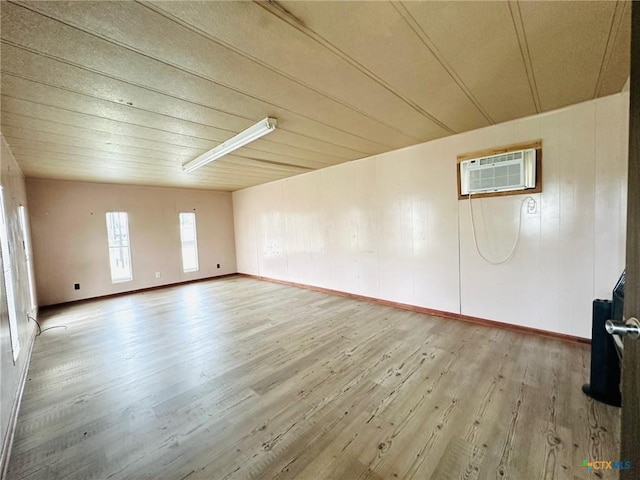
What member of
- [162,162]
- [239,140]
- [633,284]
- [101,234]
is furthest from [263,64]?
[101,234]

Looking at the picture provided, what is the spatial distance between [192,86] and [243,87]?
1.21ft

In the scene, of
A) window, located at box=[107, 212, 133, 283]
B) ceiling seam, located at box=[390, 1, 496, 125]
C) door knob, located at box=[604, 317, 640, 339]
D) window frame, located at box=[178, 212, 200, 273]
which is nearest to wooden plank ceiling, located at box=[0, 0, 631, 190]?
ceiling seam, located at box=[390, 1, 496, 125]

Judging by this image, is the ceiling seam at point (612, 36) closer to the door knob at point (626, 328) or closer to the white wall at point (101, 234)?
the door knob at point (626, 328)

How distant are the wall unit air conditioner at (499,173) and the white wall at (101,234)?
6247 millimetres

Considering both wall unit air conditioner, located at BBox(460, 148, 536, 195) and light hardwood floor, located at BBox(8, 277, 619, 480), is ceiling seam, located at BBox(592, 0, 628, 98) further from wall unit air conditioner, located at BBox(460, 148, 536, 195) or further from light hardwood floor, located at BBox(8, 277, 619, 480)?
light hardwood floor, located at BBox(8, 277, 619, 480)

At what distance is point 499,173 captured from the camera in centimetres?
302

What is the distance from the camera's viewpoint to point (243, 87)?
80.4 inches

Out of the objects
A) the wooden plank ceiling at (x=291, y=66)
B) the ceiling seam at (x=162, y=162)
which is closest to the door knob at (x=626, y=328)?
the wooden plank ceiling at (x=291, y=66)

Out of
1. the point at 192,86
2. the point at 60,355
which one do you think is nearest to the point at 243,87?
the point at 192,86

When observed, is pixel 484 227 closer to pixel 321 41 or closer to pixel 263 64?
pixel 321 41

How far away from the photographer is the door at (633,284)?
0.70m

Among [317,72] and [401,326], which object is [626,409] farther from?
[401,326]

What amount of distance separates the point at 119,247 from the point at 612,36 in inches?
300

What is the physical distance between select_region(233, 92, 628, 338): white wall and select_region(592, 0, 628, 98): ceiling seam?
2.02 feet
